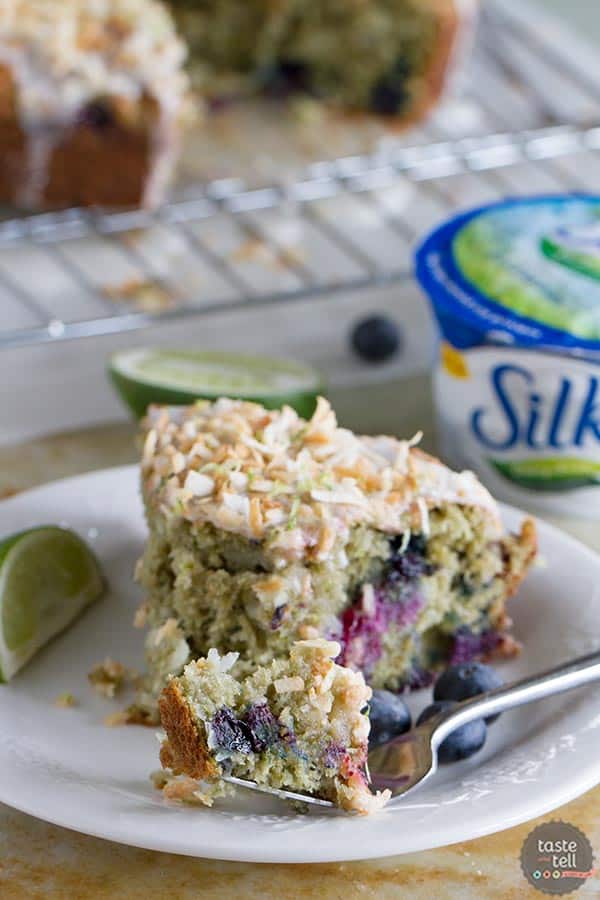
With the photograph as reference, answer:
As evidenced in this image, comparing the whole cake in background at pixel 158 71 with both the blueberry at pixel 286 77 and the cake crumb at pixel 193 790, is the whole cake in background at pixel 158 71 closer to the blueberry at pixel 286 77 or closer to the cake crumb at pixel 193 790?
the blueberry at pixel 286 77

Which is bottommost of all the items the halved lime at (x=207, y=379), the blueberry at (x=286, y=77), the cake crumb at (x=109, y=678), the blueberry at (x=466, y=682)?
the blueberry at (x=286, y=77)

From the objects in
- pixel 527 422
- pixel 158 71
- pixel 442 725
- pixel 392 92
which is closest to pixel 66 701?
pixel 442 725

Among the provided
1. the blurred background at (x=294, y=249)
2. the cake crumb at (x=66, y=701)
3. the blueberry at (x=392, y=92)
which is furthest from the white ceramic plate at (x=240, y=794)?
the blueberry at (x=392, y=92)

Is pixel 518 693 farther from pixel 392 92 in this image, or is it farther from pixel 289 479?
pixel 392 92

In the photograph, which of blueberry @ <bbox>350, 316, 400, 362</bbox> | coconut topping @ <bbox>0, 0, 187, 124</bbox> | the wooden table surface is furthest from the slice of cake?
coconut topping @ <bbox>0, 0, 187, 124</bbox>

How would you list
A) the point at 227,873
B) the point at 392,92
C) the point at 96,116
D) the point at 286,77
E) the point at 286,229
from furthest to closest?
the point at 286,77, the point at 392,92, the point at 286,229, the point at 96,116, the point at 227,873

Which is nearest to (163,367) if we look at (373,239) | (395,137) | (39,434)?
(39,434)

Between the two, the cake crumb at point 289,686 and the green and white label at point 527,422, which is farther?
the green and white label at point 527,422
